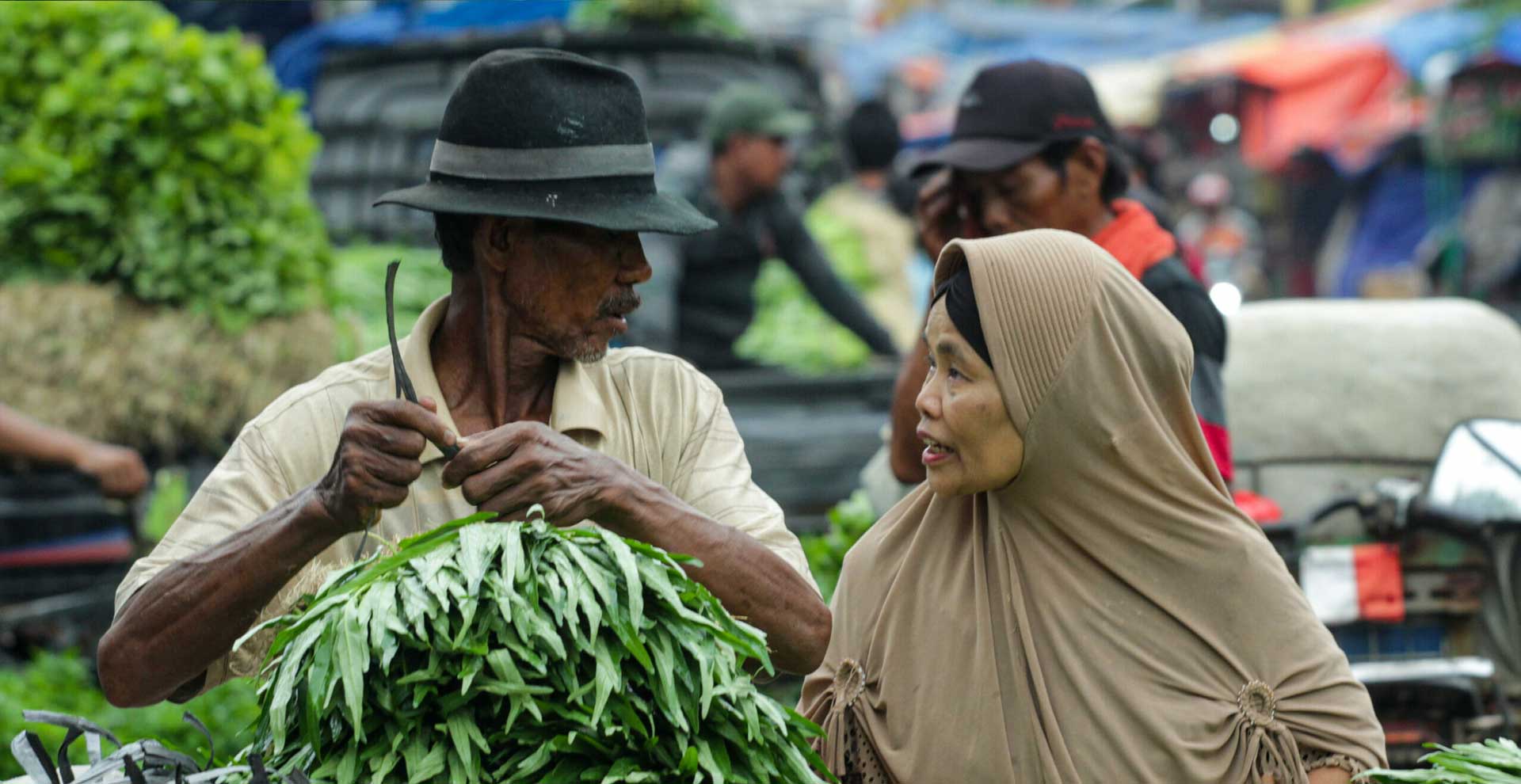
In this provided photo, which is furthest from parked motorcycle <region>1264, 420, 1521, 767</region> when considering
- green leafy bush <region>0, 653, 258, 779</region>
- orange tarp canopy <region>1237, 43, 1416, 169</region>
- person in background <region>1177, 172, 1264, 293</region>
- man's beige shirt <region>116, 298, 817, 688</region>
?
orange tarp canopy <region>1237, 43, 1416, 169</region>

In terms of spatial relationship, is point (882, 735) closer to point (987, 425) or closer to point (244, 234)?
point (987, 425)

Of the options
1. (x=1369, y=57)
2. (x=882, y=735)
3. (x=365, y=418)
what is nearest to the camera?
(x=365, y=418)

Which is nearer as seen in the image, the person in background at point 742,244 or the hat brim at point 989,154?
the hat brim at point 989,154

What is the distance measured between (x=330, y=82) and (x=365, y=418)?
811cm

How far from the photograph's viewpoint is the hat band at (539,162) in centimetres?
274

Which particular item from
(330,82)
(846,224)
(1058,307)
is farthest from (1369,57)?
(1058,307)

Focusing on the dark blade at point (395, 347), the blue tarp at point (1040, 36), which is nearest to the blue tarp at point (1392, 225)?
the blue tarp at point (1040, 36)

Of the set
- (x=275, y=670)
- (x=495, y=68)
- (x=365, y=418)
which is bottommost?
(x=275, y=670)

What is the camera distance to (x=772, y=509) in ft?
9.21

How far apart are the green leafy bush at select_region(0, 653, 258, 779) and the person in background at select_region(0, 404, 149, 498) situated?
0.59 meters

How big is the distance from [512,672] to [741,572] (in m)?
0.51

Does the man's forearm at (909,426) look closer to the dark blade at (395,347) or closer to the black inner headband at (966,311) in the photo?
the black inner headband at (966,311)

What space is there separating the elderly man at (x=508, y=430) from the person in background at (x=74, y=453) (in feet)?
9.40

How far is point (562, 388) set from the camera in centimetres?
288
